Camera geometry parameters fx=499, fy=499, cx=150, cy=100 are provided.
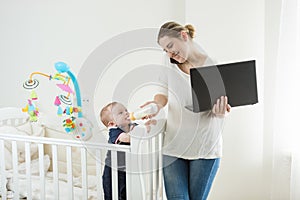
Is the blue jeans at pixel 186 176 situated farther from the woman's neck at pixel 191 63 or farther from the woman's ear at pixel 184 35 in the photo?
the woman's ear at pixel 184 35

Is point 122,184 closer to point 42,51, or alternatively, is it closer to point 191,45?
point 191,45

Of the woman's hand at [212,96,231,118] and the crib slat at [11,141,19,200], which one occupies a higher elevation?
the woman's hand at [212,96,231,118]

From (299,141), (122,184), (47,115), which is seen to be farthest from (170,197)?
(47,115)

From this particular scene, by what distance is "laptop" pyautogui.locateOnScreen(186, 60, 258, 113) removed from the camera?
→ 2016mm

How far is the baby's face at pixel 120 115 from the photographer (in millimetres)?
2127

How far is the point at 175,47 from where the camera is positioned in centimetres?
209

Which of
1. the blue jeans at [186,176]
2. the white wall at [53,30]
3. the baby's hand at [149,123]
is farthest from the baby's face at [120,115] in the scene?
the white wall at [53,30]

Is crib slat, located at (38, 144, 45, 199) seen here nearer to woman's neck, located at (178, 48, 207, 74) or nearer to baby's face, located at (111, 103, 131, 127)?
baby's face, located at (111, 103, 131, 127)

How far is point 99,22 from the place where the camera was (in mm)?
3076

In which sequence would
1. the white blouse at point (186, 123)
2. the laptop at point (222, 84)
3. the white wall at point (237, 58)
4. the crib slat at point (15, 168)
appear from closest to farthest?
1. the laptop at point (222, 84)
2. the white blouse at point (186, 123)
3. the crib slat at point (15, 168)
4. the white wall at point (237, 58)

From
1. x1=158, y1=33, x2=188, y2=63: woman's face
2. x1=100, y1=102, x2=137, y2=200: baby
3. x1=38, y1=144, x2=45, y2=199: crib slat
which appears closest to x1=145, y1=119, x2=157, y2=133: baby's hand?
x1=100, y1=102, x2=137, y2=200: baby

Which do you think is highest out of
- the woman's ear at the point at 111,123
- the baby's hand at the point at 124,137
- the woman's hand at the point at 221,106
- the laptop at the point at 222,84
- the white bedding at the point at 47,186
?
the laptop at the point at 222,84

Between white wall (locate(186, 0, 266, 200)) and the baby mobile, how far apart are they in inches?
30.1

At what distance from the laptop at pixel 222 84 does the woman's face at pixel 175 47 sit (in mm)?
145
